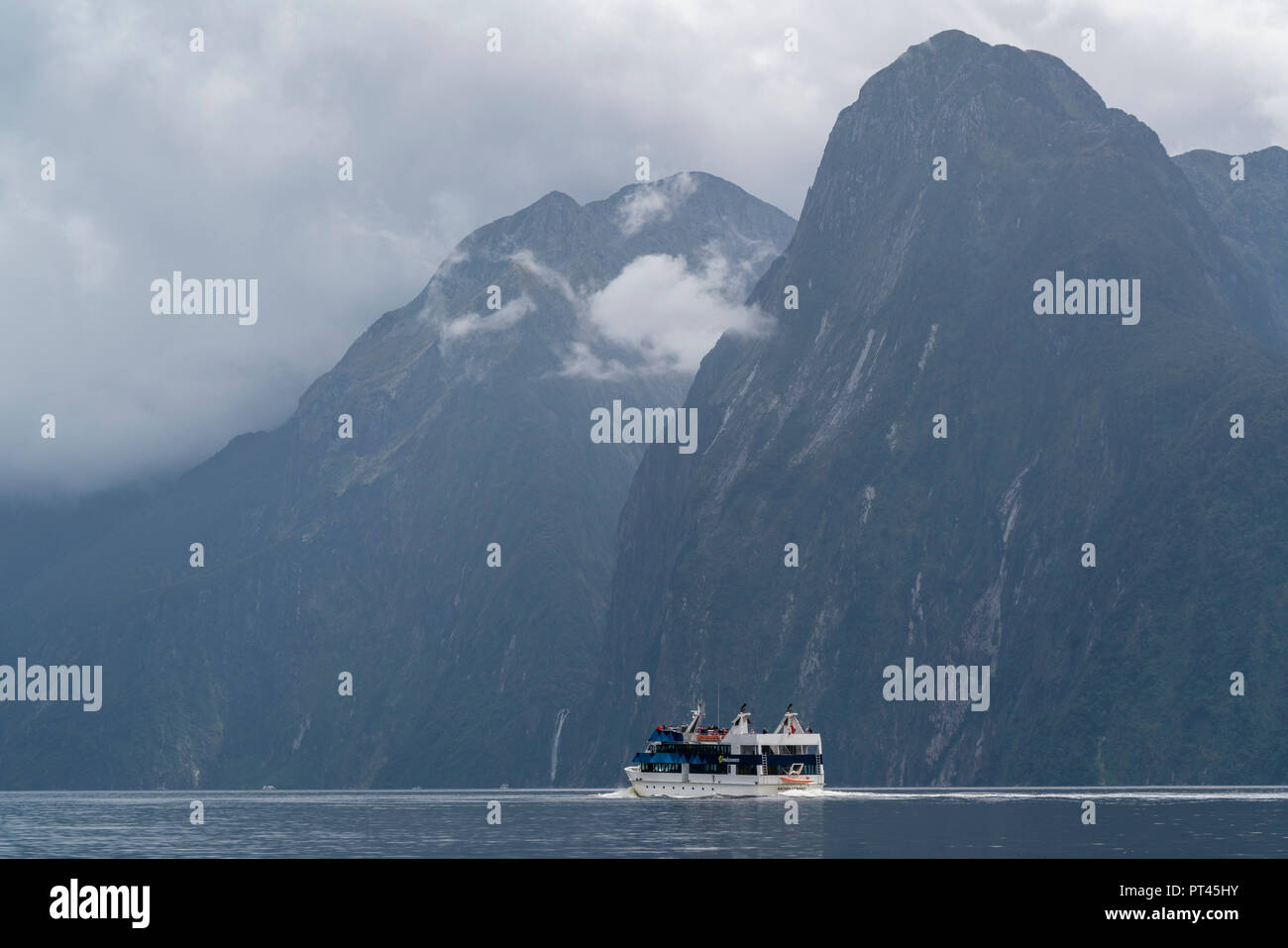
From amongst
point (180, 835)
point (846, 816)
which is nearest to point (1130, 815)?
point (846, 816)
